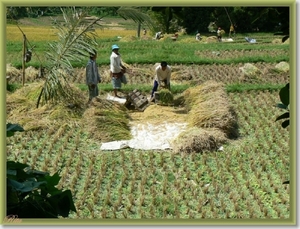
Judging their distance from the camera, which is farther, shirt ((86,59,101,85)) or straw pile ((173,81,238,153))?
shirt ((86,59,101,85))

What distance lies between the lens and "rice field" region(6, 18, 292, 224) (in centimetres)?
473

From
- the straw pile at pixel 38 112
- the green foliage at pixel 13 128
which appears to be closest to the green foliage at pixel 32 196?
the green foliage at pixel 13 128

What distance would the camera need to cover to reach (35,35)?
17625 millimetres

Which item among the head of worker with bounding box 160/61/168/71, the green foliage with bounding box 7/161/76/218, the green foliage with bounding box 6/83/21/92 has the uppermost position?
the head of worker with bounding box 160/61/168/71

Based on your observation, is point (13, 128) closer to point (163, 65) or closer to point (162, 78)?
point (163, 65)

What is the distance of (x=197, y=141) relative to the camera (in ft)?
20.7

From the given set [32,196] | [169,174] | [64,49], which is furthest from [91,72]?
[32,196]

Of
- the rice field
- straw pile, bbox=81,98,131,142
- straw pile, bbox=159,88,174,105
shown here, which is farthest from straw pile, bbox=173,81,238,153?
straw pile, bbox=81,98,131,142

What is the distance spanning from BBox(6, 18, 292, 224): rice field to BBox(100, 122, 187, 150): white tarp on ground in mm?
147

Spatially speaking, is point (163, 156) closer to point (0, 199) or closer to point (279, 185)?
point (279, 185)

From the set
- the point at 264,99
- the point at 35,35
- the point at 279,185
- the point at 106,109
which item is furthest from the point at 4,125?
the point at 35,35

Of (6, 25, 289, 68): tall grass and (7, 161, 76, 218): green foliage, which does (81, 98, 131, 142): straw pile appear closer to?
(6, 25, 289, 68): tall grass

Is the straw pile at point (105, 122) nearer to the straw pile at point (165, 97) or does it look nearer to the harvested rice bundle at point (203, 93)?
the straw pile at point (165, 97)

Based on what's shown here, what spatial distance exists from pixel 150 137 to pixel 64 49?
1733 millimetres
